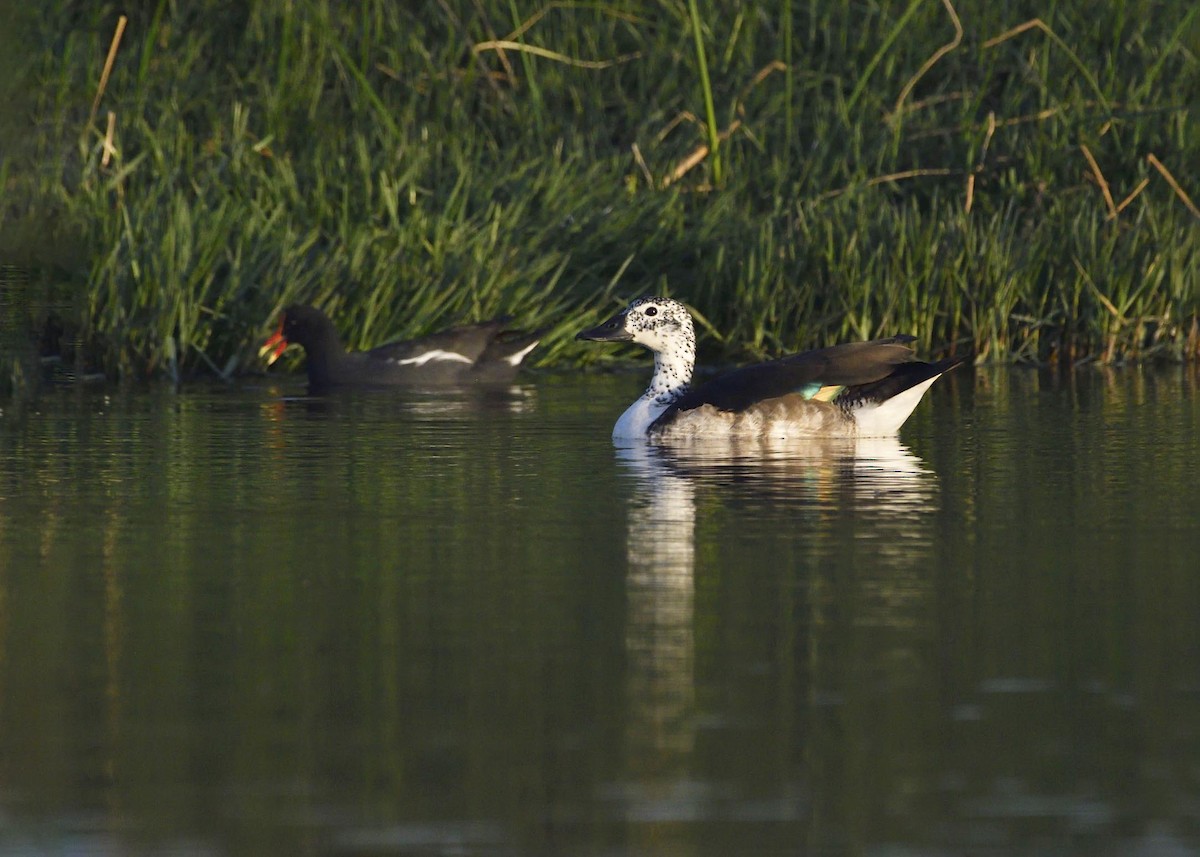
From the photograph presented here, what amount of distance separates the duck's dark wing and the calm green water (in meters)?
0.86

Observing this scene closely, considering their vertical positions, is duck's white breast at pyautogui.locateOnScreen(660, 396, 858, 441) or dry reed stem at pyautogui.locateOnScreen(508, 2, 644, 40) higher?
dry reed stem at pyautogui.locateOnScreen(508, 2, 644, 40)

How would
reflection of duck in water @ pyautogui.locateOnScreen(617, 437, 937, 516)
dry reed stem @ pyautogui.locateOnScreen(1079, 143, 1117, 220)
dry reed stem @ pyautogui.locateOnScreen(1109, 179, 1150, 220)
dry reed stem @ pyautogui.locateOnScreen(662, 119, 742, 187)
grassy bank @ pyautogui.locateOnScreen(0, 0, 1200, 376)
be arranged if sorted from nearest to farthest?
1. reflection of duck in water @ pyautogui.locateOnScreen(617, 437, 937, 516)
2. grassy bank @ pyautogui.locateOnScreen(0, 0, 1200, 376)
3. dry reed stem @ pyautogui.locateOnScreen(1109, 179, 1150, 220)
4. dry reed stem @ pyautogui.locateOnScreen(1079, 143, 1117, 220)
5. dry reed stem @ pyautogui.locateOnScreen(662, 119, 742, 187)

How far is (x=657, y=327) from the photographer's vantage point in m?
14.0

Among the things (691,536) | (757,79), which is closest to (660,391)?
(691,536)

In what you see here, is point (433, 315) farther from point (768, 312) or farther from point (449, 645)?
point (449, 645)

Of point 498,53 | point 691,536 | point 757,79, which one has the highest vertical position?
point 498,53

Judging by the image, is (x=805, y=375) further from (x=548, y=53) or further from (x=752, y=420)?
(x=548, y=53)

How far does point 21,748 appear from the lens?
224 inches

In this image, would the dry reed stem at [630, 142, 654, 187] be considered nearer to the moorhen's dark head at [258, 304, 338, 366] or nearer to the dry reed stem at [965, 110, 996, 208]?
the dry reed stem at [965, 110, 996, 208]

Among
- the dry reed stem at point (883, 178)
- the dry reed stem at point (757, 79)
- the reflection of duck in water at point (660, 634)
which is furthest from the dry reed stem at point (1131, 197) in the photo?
the reflection of duck in water at point (660, 634)

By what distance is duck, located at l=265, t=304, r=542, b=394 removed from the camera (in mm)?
16781

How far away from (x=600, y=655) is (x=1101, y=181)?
13.7 metres

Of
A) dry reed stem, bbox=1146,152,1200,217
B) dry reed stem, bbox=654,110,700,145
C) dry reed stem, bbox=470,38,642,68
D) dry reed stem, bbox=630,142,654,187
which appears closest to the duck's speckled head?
dry reed stem, bbox=630,142,654,187

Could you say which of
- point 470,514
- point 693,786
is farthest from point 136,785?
point 470,514
